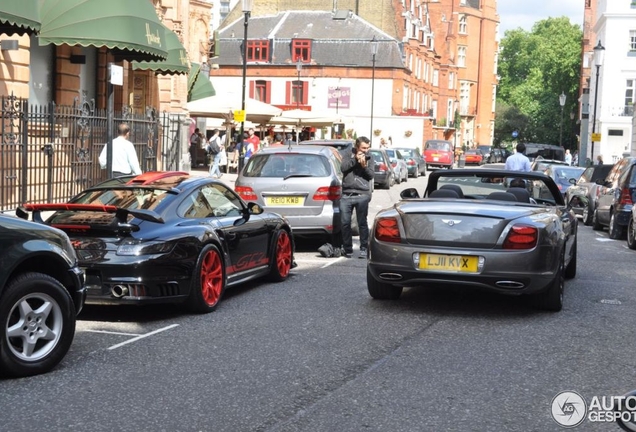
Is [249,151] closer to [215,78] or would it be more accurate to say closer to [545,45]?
[215,78]

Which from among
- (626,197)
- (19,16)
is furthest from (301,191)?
(626,197)

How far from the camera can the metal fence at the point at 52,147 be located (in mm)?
16703

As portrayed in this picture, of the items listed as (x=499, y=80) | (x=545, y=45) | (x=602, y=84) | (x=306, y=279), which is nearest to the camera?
(x=306, y=279)

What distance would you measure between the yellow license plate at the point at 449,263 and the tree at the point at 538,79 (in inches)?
3968

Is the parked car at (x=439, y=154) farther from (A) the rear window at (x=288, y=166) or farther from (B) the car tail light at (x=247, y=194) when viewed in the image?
(B) the car tail light at (x=247, y=194)

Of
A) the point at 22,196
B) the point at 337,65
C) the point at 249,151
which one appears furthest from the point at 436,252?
the point at 337,65

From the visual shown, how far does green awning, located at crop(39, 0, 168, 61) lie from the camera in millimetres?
18531

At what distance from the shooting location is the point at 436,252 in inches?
342

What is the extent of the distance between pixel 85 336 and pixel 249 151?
2944cm

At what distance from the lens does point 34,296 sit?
6.33 metres

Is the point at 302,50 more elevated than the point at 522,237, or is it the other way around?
the point at 302,50

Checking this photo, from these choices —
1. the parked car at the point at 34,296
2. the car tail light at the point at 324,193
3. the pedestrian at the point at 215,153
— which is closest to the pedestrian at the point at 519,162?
the car tail light at the point at 324,193

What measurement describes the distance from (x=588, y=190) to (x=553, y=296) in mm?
15469

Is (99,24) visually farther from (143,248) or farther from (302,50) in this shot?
(302,50)
